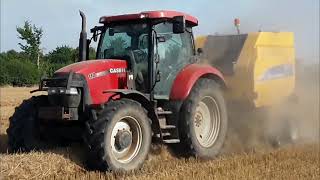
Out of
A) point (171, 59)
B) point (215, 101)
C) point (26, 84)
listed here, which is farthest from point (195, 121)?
point (26, 84)

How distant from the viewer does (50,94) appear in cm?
639

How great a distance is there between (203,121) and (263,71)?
197cm

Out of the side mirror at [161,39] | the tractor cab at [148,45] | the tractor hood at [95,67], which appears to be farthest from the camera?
the side mirror at [161,39]

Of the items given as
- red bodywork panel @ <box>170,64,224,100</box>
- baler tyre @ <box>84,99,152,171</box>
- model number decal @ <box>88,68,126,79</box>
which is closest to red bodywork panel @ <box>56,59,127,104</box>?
model number decal @ <box>88,68,126,79</box>

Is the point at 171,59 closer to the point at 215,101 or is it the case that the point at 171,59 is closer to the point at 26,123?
the point at 215,101

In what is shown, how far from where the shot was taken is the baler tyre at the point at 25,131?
6641 mm

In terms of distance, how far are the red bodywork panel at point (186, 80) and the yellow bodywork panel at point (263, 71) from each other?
1488mm

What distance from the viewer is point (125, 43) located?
7.25 meters

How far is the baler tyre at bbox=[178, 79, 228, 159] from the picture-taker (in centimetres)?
717

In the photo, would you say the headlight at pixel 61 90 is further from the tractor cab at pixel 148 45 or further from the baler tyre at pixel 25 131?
the tractor cab at pixel 148 45

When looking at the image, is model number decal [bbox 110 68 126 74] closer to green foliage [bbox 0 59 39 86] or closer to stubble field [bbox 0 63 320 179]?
stubble field [bbox 0 63 320 179]

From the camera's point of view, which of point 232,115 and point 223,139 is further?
point 232,115

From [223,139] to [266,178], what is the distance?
6.24 ft

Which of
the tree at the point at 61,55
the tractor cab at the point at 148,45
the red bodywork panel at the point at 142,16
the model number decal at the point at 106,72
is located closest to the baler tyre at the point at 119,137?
the model number decal at the point at 106,72
